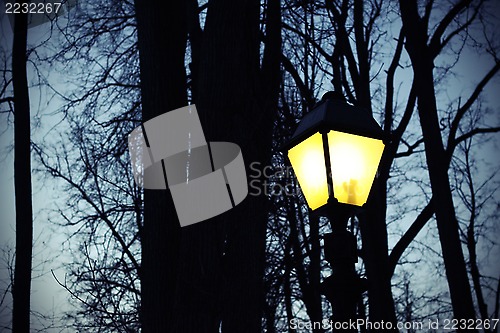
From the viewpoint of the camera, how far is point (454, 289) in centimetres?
899

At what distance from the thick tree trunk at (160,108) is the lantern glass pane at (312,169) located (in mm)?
1830

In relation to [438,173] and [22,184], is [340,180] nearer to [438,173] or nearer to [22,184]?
[22,184]

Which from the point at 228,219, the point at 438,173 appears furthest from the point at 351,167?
the point at 438,173

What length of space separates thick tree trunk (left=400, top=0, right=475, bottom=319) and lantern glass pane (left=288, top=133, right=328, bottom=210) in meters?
6.23

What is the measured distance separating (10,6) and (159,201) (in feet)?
17.3

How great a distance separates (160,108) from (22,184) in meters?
3.48

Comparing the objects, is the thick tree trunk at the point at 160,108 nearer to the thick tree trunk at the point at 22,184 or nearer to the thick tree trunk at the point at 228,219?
the thick tree trunk at the point at 228,219

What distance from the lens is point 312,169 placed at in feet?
11.9

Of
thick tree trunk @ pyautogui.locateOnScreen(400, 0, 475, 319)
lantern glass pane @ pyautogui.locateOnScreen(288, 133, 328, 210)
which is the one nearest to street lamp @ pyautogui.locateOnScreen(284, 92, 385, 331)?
lantern glass pane @ pyautogui.locateOnScreen(288, 133, 328, 210)

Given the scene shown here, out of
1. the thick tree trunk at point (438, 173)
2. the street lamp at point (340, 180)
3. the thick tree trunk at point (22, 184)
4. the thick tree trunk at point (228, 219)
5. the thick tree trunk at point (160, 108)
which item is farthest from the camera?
the thick tree trunk at point (438, 173)

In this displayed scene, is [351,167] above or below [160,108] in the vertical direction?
below

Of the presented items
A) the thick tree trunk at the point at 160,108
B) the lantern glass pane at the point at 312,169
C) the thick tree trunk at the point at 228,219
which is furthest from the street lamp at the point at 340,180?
the thick tree trunk at the point at 160,108

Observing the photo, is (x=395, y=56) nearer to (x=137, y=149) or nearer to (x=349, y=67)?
(x=349, y=67)

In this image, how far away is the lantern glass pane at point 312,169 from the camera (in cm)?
355
